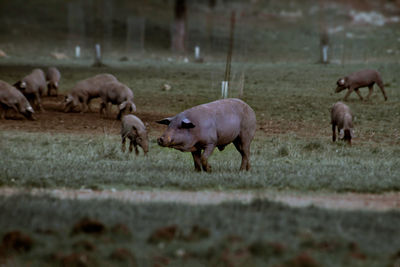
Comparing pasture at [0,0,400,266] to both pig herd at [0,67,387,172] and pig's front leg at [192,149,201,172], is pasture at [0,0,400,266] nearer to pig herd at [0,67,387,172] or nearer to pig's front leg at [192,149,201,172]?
pig's front leg at [192,149,201,172]

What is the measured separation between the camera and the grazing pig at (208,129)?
477 inches

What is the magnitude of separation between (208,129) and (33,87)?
11.8m

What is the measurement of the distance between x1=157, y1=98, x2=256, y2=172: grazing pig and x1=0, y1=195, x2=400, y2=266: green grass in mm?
3547

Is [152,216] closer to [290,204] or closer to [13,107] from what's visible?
[290,204]

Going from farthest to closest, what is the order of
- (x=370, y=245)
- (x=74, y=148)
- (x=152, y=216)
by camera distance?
(x=74, y=148), (x=152, y=216), (x=370, y=245)

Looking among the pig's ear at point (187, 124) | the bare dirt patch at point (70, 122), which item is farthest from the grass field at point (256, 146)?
the pig's ear at point (187, 124)

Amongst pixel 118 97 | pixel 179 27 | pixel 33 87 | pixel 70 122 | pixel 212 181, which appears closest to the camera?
pixel 212 181

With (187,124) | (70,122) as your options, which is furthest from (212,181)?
(70,122)

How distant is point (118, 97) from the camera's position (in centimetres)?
2133

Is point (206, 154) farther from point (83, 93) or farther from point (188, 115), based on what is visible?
point (83, 93)

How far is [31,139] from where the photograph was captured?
17359 mm

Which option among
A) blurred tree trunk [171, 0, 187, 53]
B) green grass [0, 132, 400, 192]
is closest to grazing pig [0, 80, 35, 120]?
green grass [0, 132, 400, 192]

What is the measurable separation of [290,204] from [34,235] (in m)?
3.46

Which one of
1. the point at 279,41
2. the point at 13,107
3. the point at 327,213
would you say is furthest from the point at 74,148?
the point at 279,41
